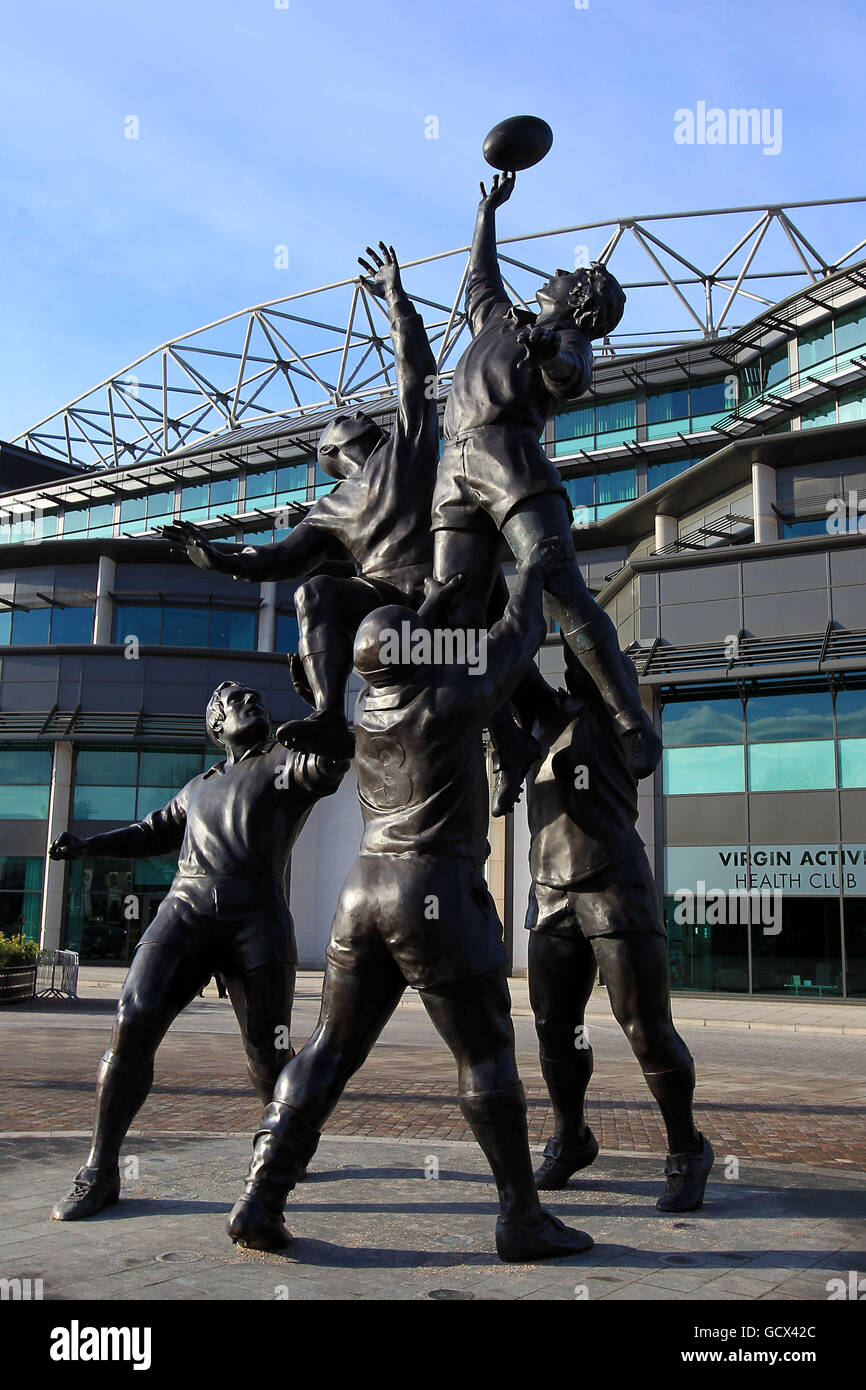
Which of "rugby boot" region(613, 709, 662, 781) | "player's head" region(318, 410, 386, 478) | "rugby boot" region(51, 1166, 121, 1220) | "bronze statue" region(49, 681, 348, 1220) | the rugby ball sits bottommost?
"rugby boot" region(51, 1166, 121, 1220)

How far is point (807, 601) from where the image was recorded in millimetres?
22953

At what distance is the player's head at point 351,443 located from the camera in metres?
5.59

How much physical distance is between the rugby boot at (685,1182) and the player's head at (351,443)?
134 inches

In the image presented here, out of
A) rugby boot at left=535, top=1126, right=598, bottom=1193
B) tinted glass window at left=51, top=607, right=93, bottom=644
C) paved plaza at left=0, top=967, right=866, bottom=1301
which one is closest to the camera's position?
paved plaza at left=0, top=967, right=866, bottom=1301

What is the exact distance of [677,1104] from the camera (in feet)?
16.4

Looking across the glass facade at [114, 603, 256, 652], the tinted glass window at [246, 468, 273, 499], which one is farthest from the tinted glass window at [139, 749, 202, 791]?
the tinted glass window at [246, 468, 273, 499]

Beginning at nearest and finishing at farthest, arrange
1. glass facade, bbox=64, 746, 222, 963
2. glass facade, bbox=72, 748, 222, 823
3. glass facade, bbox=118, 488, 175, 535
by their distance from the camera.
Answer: glass facade, bbox=64, 746, 222, 963 < glass facade, bbox=72, 748, 222, 823 < glass facade, bbox=118, 488, 175, 535

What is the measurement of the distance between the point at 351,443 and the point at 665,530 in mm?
25009

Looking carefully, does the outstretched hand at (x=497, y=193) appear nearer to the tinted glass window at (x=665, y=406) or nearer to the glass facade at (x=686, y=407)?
the glass facade at (x=686, y=407)

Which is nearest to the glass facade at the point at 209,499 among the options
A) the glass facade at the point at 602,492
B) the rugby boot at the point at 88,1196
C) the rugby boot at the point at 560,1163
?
the glass facade at the point at 602,492

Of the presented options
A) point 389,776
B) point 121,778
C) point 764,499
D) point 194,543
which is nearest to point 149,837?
point 194,543

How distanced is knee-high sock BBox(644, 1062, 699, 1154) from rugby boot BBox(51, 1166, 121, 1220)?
2.25 m

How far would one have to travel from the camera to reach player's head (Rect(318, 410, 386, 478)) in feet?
18.3

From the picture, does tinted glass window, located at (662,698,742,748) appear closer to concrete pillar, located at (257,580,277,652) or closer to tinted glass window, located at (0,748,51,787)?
concrete pillar, located at (257,580,277,652)
